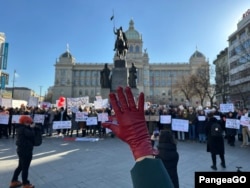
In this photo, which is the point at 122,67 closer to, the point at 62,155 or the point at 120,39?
the point at 120,39

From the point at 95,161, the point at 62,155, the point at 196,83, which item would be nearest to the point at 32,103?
the point at 62,155

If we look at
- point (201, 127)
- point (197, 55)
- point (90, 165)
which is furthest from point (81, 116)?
point (197, 55)

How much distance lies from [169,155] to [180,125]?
10.3m

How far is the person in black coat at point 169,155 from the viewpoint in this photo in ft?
14.4

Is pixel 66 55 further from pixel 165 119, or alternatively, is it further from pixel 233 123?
pixel 233 123

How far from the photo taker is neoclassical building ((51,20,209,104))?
123188mm

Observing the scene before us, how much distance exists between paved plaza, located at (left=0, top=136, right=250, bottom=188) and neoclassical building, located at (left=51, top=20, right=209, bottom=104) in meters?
111

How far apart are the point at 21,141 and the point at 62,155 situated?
13.5 feet

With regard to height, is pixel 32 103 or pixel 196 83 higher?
pixel 196 83

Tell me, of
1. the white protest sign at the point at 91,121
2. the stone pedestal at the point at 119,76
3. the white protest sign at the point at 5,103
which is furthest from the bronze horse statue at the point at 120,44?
the white protest sign at the point at 5,103

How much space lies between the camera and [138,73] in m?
124

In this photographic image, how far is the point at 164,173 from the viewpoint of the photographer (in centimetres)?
179

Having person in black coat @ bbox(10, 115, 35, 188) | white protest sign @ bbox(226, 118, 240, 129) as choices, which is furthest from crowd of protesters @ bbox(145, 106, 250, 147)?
person in black coat @ bbox(10, 115, 35, 188)

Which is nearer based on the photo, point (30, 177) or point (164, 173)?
point (164, 173)
